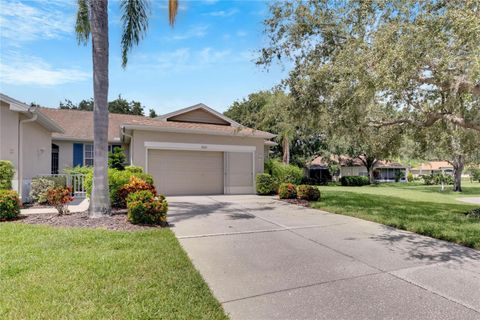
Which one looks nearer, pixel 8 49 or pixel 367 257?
pixel 367 257

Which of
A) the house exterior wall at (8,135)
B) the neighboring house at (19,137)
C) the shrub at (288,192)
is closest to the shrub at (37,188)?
the neighboring house at (19,137)

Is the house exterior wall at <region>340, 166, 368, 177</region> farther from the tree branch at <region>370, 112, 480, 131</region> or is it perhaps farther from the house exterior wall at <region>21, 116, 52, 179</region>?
the house exterior wall at <region>21, 116, 52, 179</region>

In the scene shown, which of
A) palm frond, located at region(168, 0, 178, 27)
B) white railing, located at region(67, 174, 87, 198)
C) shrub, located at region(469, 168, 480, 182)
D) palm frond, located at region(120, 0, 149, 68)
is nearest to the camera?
palm frond, located at region(168, 0, 178, 27)

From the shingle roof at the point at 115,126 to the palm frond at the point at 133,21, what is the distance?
17.5ft

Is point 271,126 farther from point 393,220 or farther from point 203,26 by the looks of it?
point 393,220

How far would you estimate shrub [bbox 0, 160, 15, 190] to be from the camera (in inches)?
373

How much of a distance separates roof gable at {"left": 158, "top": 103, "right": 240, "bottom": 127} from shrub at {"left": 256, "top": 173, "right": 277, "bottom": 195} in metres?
3.38

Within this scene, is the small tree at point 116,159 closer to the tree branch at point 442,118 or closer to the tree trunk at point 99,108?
the tree trunk at point 99,108

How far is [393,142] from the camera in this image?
43.7 ft

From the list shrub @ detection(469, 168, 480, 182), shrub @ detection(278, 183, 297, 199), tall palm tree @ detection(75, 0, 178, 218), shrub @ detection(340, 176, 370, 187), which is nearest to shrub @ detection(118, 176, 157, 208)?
tall palm tree @ detection(75, 0, 178, 218)

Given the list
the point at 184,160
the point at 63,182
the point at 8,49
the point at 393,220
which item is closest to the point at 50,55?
the point at 8,49

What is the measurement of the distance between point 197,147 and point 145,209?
858cm

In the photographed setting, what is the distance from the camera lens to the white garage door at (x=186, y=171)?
15.2 m

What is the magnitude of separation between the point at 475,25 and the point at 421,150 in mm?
9880
